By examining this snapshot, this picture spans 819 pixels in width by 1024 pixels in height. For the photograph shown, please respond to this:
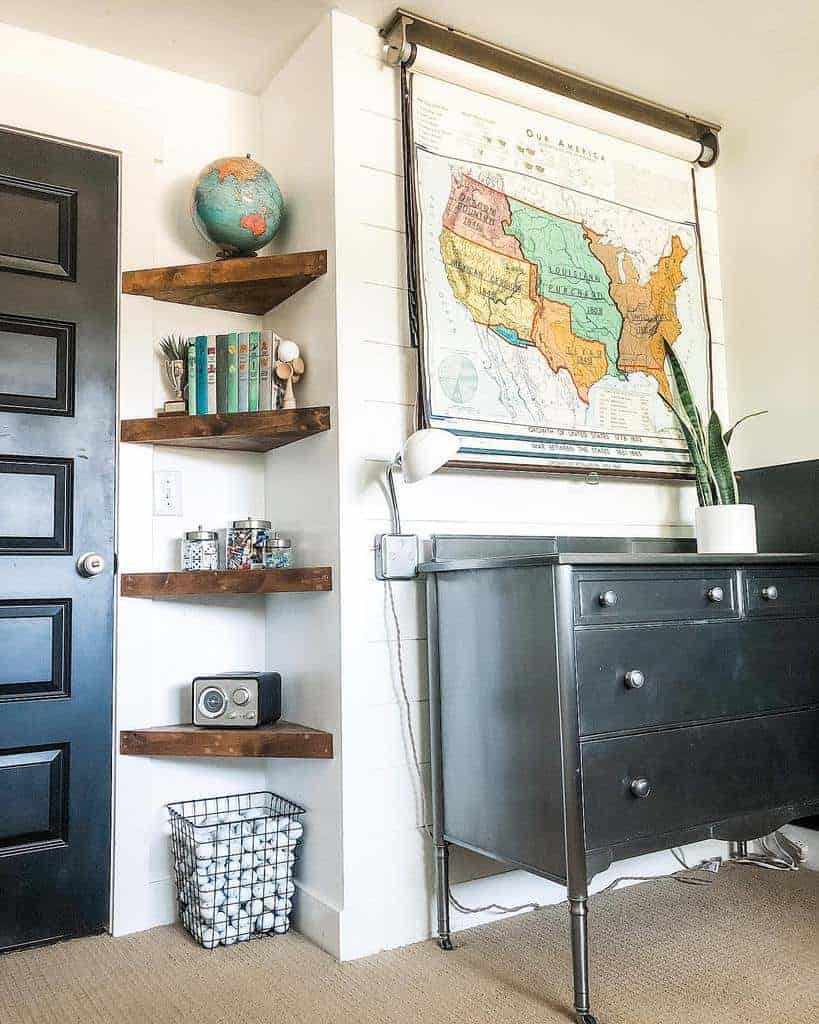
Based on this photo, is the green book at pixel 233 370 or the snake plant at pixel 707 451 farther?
the snake plant at pixel 707 451

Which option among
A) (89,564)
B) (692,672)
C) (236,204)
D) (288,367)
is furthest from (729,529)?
(89,564)

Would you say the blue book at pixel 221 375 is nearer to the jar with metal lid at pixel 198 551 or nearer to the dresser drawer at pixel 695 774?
the jar with metal lid at pixel 198 551

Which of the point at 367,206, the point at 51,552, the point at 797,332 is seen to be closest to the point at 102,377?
the point at 51,552

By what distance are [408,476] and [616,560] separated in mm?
571

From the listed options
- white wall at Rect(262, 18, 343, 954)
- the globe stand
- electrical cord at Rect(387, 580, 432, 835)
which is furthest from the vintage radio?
the globe stand

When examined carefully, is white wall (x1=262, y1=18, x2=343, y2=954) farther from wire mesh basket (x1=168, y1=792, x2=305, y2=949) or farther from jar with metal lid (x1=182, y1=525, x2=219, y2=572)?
jar with metal lid (x1=182, y1=525, x2=219, y2=572)

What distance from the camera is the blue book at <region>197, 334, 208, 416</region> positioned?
7.89 ft

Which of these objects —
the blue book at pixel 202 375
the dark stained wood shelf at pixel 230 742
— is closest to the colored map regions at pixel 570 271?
the blue book at pixel 202 375

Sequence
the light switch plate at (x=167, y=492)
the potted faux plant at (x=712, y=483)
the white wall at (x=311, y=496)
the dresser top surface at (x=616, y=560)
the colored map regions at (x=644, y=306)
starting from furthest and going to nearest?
the colored map regions at (x=644, y=306), the potted faux plant at (x=712, y=483), the light switch plate at (x=167, y=492), the white wall at (x=311, y=496), the dresser top surface at (x=616, y=560)

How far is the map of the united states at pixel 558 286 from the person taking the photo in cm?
253

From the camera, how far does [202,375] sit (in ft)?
7.91

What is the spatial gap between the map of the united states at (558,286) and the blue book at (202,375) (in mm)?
724

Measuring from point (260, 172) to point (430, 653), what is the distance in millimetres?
1417

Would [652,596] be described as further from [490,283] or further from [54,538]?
[54,538]
